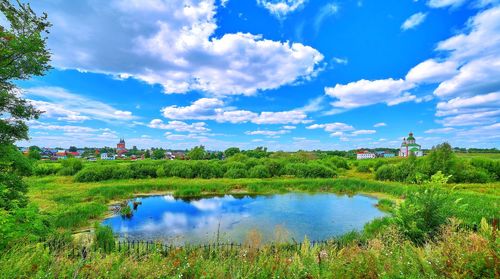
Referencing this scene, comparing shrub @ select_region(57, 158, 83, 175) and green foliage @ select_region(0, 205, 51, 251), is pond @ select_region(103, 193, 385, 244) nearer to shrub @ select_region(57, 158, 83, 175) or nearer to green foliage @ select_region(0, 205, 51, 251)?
green foliage @ select_region(0, 205, 51, 251)

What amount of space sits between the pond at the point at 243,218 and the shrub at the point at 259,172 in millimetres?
12591

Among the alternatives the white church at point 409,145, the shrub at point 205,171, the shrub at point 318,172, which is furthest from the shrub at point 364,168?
the white church at point 409,145

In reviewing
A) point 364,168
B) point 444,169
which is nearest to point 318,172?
point 364,168

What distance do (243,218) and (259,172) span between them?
21288mm

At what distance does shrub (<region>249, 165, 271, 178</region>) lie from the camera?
125 feet

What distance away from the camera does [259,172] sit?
38.2 m

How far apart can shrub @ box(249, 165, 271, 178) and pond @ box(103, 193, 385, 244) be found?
12.6 meters

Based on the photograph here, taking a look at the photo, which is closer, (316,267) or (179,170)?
(316,267)

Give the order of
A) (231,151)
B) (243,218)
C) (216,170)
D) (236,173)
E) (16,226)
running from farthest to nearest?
(231,151) < (216,170) < (236,173) < (243,218) < (16,226)

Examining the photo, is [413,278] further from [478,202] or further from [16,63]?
[478,202]

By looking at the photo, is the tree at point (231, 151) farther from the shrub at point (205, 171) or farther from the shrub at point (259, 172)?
the shrub at point (259, 172)

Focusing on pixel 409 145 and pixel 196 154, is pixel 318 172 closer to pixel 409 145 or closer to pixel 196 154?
pixel 196 154

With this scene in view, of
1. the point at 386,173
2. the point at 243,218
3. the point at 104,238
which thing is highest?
the point at 386,173

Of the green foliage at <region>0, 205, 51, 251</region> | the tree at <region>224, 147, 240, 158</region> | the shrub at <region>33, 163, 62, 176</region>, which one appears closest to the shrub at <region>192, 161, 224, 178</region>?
the shrub at <region>33, 163, 62, 176</region>
